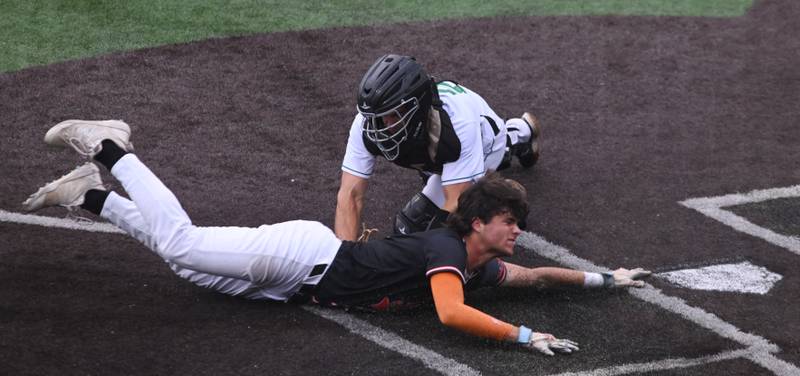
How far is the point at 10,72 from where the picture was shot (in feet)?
34.9

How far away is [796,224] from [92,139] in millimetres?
5114

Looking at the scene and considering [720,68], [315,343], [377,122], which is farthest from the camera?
[720,68]

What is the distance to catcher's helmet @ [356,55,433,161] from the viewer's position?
7227 millimetres

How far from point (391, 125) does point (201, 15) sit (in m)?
5.63

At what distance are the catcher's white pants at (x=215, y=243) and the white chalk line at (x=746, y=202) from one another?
3.23m

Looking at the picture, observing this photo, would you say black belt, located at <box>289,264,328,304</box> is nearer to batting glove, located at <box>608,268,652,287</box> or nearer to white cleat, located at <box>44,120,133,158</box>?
white cleat, located at <box>44,120,133,158</box>

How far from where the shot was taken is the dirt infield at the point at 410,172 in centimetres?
648

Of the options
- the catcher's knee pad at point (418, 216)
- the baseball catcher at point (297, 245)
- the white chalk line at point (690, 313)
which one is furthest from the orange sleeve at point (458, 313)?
the catcher's knee pad at point (418, 216)

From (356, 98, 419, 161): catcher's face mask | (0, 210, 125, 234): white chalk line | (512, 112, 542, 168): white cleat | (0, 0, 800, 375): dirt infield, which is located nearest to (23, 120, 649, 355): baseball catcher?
(0, 0, 800, 375): dirt infield

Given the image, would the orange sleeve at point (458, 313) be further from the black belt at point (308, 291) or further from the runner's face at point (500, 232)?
the black belt at point (308, 291)

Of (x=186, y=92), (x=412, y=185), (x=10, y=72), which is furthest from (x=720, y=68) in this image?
(x=10, y=72)

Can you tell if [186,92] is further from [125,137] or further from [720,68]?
[720,68]

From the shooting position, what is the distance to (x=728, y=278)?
760 cm

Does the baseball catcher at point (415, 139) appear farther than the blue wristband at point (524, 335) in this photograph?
Yes
